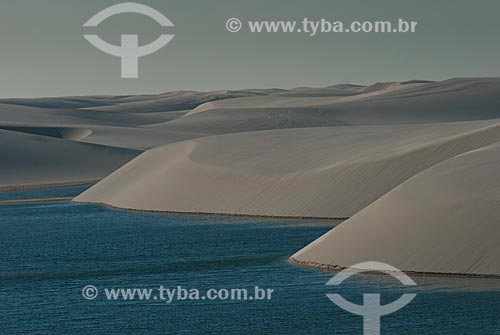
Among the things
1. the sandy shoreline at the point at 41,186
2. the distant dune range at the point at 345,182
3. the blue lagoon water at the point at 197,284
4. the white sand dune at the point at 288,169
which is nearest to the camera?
the blue lagoon water at the point at 197,284

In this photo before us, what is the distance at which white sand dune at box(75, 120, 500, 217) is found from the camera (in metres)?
84.0

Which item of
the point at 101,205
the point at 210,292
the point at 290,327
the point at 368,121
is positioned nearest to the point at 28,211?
the point at 101,205

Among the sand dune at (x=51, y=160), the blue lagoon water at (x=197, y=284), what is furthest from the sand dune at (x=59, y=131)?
the blue lagoon water at (x=197, y=284)

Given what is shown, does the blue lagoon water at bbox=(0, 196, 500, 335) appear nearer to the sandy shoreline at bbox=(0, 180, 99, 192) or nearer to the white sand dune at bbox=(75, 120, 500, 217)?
the white sand dune at bbox=(75, 120, 500, 217)

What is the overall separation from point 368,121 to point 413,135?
101m

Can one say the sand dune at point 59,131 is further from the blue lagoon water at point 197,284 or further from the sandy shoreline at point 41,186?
the blue lagoon water at point 197,284

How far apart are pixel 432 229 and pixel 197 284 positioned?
35.2ft

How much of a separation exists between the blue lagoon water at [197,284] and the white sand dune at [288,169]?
5.23 metres

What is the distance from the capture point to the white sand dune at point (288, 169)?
276 feet

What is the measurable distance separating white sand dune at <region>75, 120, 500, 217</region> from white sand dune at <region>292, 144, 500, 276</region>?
2128 cm

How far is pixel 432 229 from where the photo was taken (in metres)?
54.7

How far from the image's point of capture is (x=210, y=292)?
1973 inches

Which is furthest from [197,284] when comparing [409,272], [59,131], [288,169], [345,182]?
[59,131]

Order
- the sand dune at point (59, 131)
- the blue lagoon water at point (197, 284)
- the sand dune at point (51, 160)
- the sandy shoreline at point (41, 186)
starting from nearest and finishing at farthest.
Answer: the blue lagoon water at point (197, 284) → the sandy shoreline at point (41, 186) → the sand dune at point (51, 160) → the sand dune at point (59, 131)
